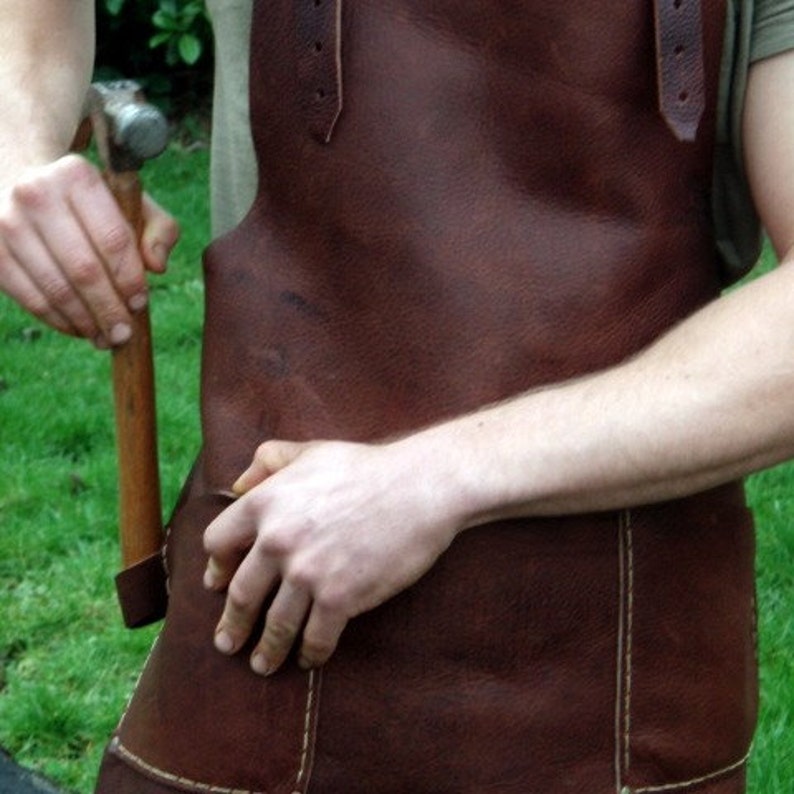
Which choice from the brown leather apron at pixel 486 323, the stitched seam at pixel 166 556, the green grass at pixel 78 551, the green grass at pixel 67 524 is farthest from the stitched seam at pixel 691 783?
the green grass at pixel 67 524

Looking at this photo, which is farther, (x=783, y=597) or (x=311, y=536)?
(x=783, y=597)

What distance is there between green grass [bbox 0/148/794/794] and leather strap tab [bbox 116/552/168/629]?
1626 mm

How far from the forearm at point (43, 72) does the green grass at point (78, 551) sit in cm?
187

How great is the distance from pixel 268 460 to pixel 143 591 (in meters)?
0.35

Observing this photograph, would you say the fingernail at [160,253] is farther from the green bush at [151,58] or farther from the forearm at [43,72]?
the green bush at [151,58]

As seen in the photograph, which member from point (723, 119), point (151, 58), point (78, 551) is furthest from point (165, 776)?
point (151, 58)

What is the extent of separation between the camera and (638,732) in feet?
5.87

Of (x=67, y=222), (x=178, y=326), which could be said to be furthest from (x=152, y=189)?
(x=67, y=222)

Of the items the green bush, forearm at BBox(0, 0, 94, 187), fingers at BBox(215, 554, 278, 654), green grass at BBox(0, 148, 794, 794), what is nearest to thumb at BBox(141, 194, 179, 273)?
forearm at BBox(0, 0, 94, 187)

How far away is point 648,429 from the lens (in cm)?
167

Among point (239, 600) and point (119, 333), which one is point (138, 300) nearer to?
point (119, 333)

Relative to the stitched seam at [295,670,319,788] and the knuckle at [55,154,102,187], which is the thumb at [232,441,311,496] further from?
the knuckle at [55,154,102,187]

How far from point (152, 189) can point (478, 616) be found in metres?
5.96

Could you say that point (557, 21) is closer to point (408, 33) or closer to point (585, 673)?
point (408, 33)
